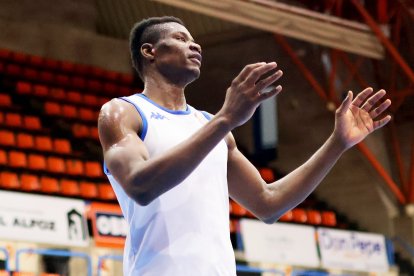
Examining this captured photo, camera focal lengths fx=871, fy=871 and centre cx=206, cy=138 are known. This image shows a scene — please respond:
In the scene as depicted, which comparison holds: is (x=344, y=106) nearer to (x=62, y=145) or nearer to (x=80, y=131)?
(x=62, y=145)

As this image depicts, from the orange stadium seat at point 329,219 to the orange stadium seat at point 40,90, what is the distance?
16.1 ft

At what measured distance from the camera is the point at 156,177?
282 centimetres

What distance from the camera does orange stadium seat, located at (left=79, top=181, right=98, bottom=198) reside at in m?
10.9

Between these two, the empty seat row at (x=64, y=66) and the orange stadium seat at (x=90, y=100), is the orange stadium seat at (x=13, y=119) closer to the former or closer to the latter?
the orange stadium seat at (x=90, y=100)

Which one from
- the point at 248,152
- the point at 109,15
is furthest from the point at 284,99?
the point at 109,15

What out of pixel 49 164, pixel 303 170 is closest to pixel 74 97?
pixel 49 164

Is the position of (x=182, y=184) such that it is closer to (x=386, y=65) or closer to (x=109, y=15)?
(x=386, y=65)

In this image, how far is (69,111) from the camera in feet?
45.0

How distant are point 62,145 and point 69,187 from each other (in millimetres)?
1633

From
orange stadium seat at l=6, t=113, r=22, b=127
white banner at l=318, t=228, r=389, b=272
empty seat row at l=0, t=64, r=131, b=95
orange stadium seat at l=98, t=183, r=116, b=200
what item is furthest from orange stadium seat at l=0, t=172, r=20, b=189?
empty seat row at l=0, t=64, r=131, b=95

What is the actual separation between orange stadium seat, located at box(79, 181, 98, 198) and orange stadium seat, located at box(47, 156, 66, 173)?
470 mm

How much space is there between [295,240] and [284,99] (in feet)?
17.4

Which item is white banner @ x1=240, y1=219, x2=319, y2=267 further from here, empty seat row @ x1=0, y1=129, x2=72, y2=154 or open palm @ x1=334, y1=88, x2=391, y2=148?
open palm @ x1=334, y1=88, x2=391, y2=148

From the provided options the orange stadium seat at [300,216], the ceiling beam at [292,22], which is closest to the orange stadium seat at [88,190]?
the ceiling beam at [292,22]
